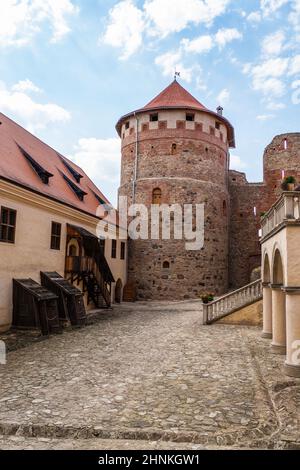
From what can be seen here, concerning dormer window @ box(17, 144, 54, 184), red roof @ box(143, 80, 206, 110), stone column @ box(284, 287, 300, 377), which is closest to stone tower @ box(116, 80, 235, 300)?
red roof @ box(143, 80, 206, 110)

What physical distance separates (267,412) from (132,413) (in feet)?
7.83

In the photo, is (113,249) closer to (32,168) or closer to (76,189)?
(76,189)

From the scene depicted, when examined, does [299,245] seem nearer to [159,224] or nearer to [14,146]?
[14,146]

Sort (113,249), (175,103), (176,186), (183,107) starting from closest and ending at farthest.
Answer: (113,249)
(176,186)
(183,107)
(175,103)

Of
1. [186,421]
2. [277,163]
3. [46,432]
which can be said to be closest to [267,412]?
[186,421]

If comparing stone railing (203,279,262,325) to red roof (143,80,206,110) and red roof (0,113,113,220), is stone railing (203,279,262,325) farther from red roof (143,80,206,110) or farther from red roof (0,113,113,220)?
red roof (143,80,206,110)

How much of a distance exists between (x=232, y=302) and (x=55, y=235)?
8.74m

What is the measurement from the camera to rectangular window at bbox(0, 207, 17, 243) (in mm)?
13219

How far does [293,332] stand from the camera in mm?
8766

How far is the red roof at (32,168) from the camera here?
15.1 metres

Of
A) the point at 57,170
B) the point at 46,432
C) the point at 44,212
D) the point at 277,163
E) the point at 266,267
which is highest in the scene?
the point at 277,163

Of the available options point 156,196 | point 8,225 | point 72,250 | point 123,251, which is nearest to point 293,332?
point 8,225

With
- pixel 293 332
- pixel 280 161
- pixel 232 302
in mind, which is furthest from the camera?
pixel 280 161

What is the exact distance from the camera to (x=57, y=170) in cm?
2130
